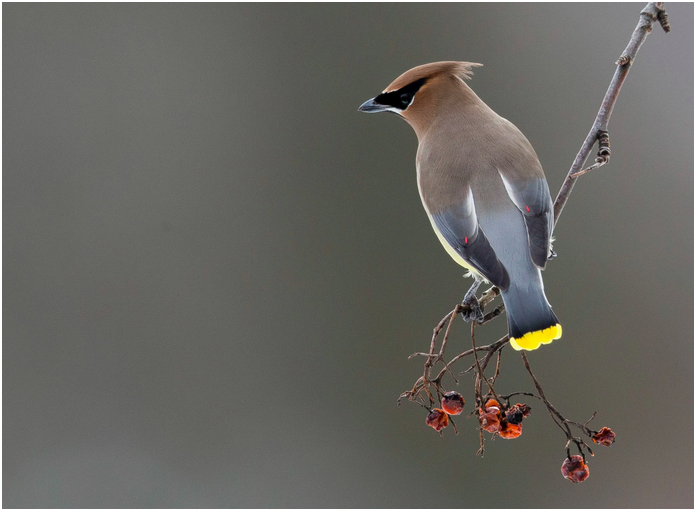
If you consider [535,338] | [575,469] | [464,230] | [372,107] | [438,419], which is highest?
[372,107]

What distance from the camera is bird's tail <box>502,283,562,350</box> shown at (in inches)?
45.7

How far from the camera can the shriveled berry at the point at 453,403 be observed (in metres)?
1.21

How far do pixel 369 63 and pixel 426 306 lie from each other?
1200mm

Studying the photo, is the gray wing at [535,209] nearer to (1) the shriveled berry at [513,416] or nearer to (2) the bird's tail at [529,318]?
(2) the bird's tail at [529,318]

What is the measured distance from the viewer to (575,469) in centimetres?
121

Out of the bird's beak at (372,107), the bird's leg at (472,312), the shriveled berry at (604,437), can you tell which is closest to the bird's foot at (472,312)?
the bird's leg at (472,312)

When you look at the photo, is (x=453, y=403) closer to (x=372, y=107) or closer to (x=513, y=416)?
(x=513, y=416)

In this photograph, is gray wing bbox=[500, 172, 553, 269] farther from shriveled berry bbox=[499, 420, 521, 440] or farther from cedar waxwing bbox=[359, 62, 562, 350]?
shriveled berry bbox=[499, 420, 521, 440]

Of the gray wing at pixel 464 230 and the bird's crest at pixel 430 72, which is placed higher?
the bird's crest at pixel 430 72

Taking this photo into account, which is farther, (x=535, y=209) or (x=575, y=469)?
(x=535, y=209)

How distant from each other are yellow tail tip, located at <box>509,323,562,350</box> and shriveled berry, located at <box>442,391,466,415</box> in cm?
13

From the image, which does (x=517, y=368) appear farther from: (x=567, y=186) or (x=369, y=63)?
(x=567, y=186)

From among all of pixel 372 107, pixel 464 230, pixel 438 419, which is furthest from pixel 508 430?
pixel 372 107

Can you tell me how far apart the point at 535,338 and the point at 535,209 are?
297 mm
